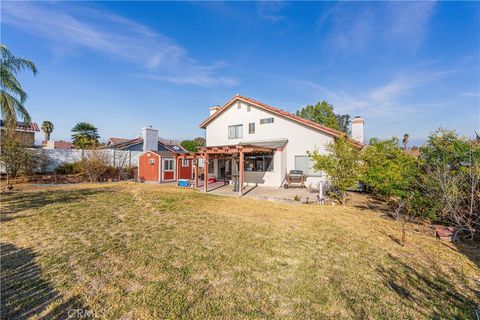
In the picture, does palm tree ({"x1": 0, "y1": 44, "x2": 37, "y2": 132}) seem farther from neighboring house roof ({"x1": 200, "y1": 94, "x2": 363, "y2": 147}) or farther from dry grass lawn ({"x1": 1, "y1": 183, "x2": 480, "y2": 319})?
neighboring house roof ({"x1": 200, "y1": 94, "x2": 363, "y2": 147})

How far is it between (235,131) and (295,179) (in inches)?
299

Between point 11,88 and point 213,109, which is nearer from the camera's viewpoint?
point 11,88

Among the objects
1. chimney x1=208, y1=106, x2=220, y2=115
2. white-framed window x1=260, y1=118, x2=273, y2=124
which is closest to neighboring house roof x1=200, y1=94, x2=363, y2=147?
white-framed window x1=260, y1=118, x2=273, y2=124

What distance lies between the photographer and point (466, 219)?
7160 mm

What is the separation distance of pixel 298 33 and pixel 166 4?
33.2 feet

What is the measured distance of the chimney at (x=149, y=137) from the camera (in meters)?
24.9

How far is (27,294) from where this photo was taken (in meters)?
3.73

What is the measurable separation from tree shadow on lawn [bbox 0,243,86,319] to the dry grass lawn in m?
0.02

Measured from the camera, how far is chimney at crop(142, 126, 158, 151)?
24.9 meters

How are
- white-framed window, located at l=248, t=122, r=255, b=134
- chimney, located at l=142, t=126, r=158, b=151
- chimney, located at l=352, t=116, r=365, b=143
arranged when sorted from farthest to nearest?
chimney, located at l=142, t=126, r=158, b=151, white-framed window, located at l=248, t=122, r=255, b=134, chimney, located at l=352, t=116, r=365, b=143

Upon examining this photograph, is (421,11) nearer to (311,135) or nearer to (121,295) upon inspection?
(311,135)

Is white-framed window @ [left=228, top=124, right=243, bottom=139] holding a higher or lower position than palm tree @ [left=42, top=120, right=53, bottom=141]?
lower

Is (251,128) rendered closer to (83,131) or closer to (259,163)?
(259,163)

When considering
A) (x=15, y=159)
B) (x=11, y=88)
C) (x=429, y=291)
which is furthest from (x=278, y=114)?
(x=15, y=159)
